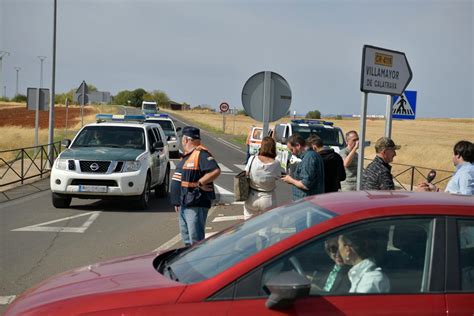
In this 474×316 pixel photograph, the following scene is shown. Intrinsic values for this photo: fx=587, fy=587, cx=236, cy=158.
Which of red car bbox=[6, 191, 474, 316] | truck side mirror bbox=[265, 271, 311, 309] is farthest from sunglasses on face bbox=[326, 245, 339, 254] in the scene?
truck side mirror bbox=[265, 271, 311, 309]

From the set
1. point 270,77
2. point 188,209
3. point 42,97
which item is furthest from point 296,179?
point 42,97

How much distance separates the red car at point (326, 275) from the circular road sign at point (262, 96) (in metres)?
5.67

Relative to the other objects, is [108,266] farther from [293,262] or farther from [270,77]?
[270,77]

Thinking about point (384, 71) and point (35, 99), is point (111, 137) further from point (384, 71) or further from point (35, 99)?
point (35, 99)

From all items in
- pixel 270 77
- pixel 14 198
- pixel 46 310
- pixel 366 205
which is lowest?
pixel 14 198

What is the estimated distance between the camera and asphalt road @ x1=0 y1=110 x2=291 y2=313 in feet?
24.3

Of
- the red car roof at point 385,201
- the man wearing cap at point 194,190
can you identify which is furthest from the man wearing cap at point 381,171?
the red car roof at point 385,201

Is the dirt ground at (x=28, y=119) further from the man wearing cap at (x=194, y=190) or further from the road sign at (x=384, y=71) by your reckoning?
the road sign at (x=384, y=71)

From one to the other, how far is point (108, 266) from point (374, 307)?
1836 millimetres

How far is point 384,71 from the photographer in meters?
7.72

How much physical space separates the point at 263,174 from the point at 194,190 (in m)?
0.84

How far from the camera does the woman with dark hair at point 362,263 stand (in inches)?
128

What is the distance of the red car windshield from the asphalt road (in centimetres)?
277

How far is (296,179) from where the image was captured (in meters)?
7.53
